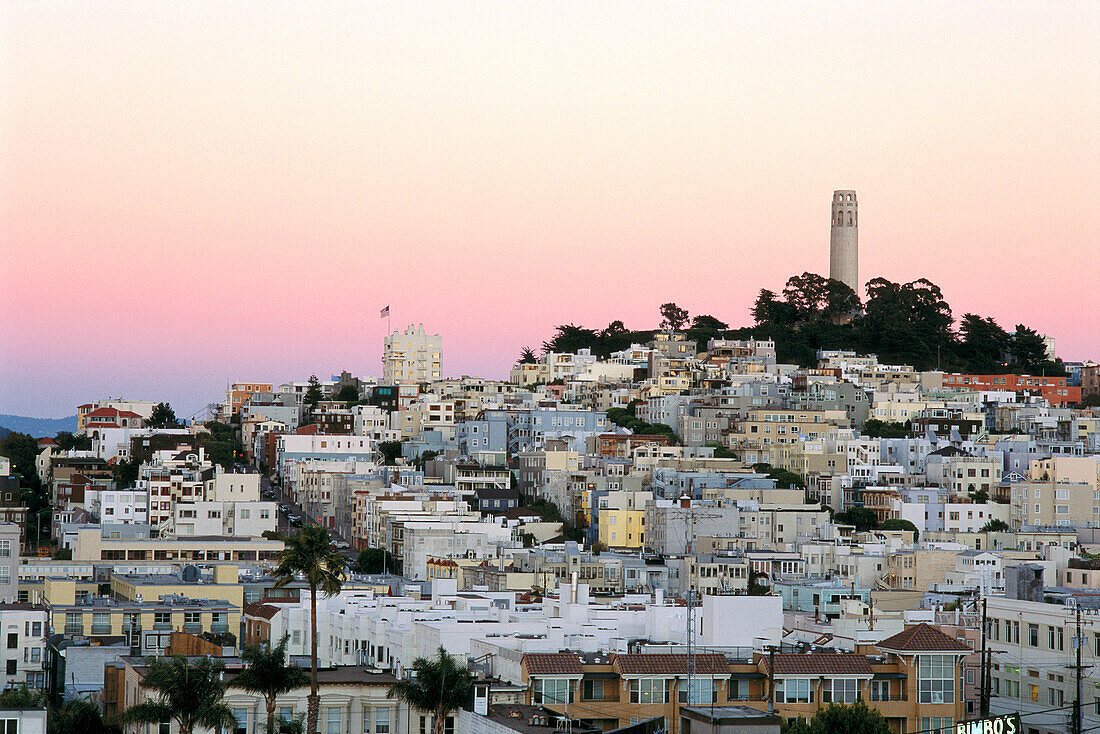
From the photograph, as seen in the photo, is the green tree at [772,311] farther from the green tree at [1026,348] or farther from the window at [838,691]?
the window at [838,691]

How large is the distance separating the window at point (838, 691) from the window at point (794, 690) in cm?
27

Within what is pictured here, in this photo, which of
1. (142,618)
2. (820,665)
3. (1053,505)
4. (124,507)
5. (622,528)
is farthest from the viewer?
(1053,505)

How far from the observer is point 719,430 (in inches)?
4124

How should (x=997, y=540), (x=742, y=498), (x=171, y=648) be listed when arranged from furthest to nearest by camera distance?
(x=742, y=498), (x=997, y=540), (x=171, y=648)

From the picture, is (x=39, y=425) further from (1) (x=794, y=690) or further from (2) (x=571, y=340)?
(1) (x=794, y=690)

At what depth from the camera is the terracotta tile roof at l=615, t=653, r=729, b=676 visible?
3650 centimetres

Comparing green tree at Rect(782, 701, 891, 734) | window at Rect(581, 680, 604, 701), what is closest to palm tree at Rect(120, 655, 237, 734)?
window at Rect(581, 680, 604, 701)

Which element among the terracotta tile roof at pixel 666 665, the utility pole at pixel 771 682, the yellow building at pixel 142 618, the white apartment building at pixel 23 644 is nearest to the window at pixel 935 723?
the utility pole at pixel 771 682

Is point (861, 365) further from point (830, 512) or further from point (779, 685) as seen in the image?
point (779, 685)

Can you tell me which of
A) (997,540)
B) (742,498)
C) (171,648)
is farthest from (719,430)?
(171,648)

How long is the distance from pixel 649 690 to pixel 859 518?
52761mm

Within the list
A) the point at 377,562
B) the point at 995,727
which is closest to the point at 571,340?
the point at 377,562

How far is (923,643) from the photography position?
125ft

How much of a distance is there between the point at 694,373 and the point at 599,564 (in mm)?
44484
